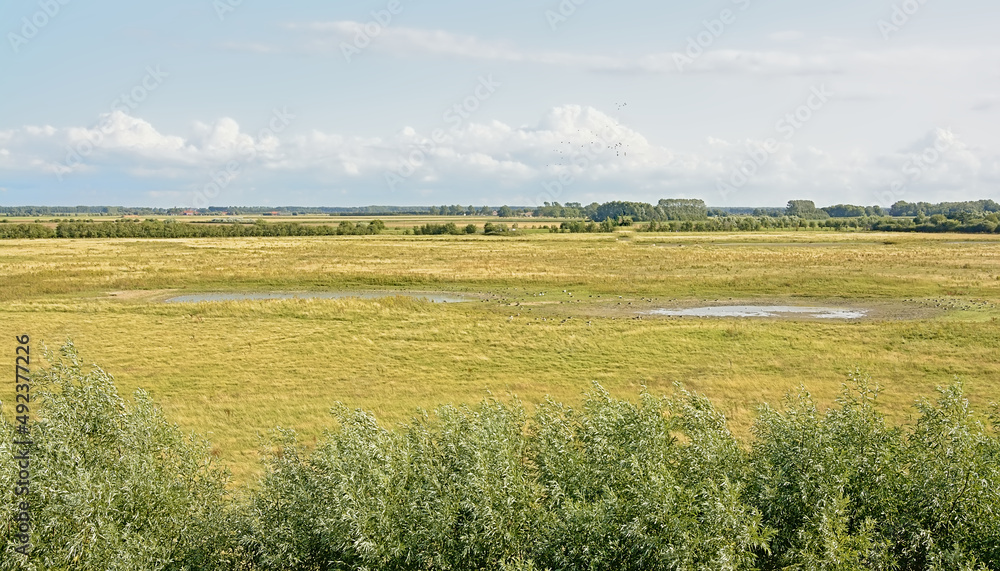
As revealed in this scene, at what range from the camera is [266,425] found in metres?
27.2

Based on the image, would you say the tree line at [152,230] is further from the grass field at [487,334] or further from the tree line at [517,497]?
the tree line at [517,497]

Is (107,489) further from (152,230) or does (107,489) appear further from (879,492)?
(152,230)

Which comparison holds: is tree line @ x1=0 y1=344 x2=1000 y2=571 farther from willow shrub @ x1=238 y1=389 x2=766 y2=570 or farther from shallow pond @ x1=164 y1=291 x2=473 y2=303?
shallow pond @ x1=164 y1=291 x2=473 y2=303

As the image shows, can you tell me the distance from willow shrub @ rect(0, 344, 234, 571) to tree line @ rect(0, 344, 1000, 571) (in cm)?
5

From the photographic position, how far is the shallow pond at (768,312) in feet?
170

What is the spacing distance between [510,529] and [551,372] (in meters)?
20.7

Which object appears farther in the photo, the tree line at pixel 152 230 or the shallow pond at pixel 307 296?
the tree line at pixel 152 230

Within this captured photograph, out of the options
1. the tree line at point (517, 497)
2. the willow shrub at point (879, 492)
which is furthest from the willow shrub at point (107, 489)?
the willow shrub at point (879, 492)

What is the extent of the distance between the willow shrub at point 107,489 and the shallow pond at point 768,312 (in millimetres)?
42020

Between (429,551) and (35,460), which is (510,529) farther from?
(35,460)

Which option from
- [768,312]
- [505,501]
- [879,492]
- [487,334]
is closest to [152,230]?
[487,334]

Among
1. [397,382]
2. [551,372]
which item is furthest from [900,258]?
[397,382]

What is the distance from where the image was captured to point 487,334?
44.6m

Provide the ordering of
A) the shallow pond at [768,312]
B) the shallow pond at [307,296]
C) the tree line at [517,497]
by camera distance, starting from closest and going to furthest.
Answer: the tree line at [517,497]
the shallow pond at [768,312]
the shallow pond at [307,296]
